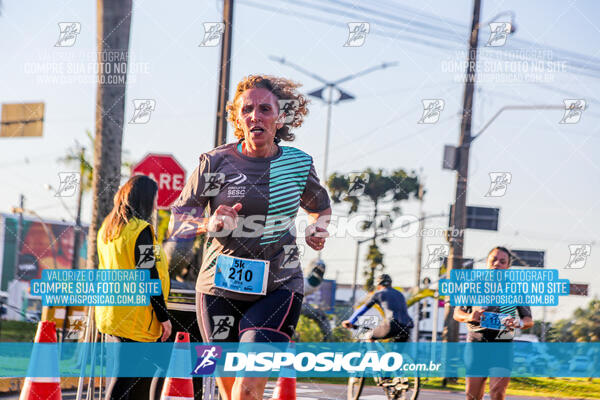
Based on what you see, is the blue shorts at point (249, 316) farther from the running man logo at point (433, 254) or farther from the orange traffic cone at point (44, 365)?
the running man logo at point (433, 254)

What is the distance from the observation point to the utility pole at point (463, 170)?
44.3 ft

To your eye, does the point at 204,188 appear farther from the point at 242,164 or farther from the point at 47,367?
the point at 47,367

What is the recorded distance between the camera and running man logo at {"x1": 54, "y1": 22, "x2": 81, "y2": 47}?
852cm

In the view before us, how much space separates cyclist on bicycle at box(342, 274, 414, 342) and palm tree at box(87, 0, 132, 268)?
338 cm

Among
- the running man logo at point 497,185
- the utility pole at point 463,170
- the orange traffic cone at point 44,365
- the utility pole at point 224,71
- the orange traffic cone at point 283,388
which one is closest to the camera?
the orange traffic cone at point 283,388

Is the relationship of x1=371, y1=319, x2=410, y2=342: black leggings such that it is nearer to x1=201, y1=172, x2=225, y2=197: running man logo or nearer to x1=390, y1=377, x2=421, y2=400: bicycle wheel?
x1=390, y1=377, x2=421, y2=400: bicycle wheel

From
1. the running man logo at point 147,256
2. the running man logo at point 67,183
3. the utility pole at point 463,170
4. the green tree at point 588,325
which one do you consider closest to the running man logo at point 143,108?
the running man logo at point 67,183

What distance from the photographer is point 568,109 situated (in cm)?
916

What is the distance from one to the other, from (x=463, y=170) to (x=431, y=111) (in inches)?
181

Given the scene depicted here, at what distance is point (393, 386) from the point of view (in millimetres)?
9961

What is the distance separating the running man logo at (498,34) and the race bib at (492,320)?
4507 mm

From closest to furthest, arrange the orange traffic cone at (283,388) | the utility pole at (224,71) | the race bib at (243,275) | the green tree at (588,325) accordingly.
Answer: the race bib at (243,275) → the orange traffic cone at (283,388) → the utility pole at (224,71) → the green tree at (588,325)

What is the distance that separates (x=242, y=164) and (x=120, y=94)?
5367mm

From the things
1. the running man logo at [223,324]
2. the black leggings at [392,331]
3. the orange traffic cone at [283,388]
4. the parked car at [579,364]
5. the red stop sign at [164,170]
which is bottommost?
the parked car at [579,364]
